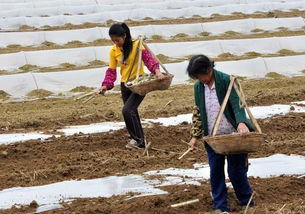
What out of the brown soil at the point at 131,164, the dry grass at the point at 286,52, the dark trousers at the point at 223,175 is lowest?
the dry grass at the point at 286,52

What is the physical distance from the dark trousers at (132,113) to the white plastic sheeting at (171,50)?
5940 mm

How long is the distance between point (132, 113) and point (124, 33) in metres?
0.84

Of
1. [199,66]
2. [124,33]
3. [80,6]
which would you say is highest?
[199,66]

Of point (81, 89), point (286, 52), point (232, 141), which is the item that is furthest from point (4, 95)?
point (232, 141)

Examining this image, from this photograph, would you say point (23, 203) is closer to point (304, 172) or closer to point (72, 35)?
point (304, 172)

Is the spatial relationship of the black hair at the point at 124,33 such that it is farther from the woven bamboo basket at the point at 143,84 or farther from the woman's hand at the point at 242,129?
the woman's hand at the point at 242,129

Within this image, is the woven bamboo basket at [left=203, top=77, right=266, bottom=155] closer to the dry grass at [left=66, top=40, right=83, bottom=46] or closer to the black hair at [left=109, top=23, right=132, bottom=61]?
the black hair at [left=109, top=23, right=132, bottom=61]

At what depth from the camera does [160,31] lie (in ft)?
51.1

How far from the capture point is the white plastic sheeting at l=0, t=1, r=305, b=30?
54.9 feet

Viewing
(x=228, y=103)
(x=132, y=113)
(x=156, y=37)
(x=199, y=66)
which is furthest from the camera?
(x=156, y=37)

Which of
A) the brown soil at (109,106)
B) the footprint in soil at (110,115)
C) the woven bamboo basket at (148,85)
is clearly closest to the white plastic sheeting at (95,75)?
the brown soil at (109,106)

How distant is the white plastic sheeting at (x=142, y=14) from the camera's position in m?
16.7

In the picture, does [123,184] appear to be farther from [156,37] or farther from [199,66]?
[156,37]

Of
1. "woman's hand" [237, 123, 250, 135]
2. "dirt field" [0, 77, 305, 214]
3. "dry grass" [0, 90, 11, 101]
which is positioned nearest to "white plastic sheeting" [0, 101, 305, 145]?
"dirt field" [0, 77, 305, 214]
